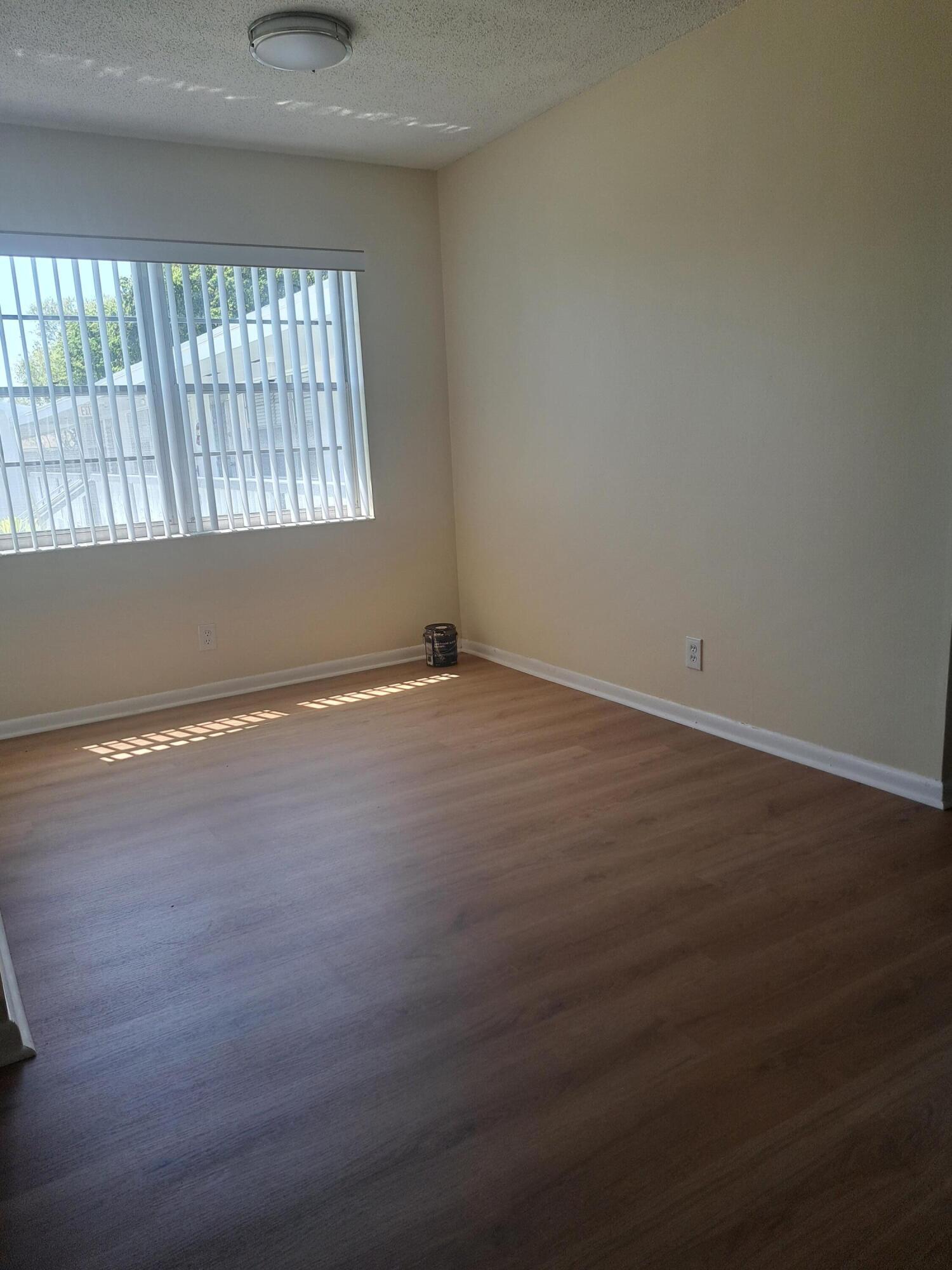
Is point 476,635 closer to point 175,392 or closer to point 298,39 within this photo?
point 175,392

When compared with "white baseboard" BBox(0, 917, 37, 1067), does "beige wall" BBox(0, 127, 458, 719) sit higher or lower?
higher

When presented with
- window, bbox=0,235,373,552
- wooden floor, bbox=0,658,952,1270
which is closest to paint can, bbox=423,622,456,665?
window, bbox=0,235,373,552

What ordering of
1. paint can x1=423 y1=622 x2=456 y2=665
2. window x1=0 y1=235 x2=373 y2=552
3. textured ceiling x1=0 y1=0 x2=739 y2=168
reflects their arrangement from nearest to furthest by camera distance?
textured ceiling x1=0 y1=0 x2=739 y2=168
window x1=0 y1=235 x2=373 y2=552
paint can x1=423 y1=622 x2=456 y2=665

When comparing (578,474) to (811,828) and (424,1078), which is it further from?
(424,1078)

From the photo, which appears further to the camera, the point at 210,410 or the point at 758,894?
the point at 210,410

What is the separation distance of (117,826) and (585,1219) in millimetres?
2161

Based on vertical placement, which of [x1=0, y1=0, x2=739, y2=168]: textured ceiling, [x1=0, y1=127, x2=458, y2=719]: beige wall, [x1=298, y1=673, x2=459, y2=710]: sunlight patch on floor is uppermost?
[x1=0, y1=0, x2=739, y2=168]: textured ceiling

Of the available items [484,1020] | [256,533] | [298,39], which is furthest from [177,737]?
[298,39]

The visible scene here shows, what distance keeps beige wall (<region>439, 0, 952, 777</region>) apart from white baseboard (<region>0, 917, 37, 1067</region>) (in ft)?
8.47

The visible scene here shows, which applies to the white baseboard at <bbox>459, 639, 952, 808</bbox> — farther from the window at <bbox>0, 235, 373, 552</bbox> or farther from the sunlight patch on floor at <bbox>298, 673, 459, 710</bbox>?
the window at <bbox>0, 235, 373, 552</bbox>

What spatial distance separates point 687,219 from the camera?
11.3 ft

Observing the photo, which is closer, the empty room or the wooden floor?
the wooden floor

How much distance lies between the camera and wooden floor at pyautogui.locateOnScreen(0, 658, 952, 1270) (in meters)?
→ 1.48

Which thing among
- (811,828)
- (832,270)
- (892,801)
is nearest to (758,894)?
(811,828)
